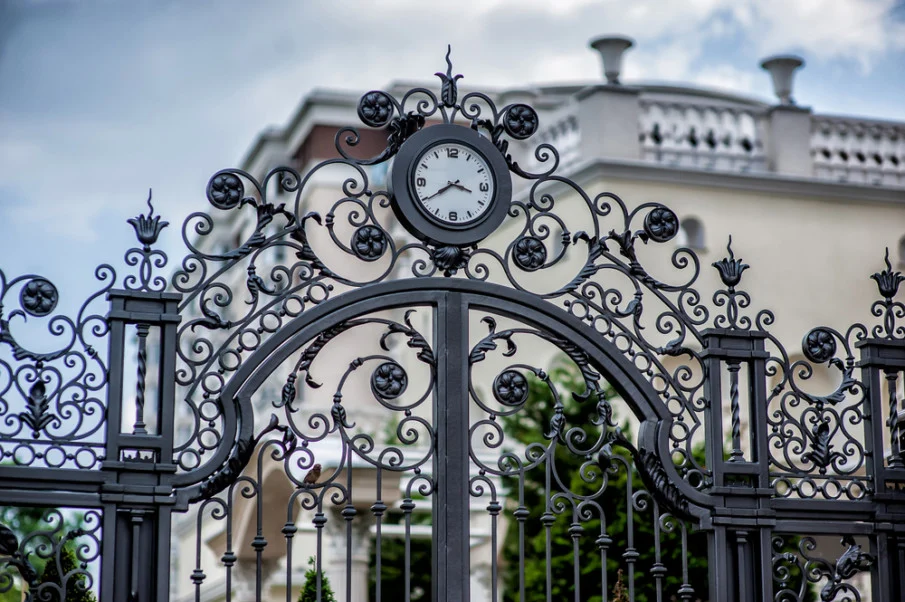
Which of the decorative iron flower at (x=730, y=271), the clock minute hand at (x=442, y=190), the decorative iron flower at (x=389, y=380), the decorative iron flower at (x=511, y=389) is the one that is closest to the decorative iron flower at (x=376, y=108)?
Answer: the clock minute hand at (x=442, y=190)

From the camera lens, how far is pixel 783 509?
7.07 metres

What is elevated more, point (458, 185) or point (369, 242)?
point (458, 185)

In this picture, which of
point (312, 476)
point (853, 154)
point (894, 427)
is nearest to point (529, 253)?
point (312, 476)

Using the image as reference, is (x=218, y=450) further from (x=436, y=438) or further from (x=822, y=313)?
(x=822, y=313)

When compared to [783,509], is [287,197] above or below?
above

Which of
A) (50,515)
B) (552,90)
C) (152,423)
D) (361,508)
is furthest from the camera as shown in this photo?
(152,423)

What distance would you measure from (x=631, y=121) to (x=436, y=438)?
10.8 m

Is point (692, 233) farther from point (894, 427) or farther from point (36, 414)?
point (36, 414)

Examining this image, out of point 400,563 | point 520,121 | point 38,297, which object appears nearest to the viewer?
point 38,297

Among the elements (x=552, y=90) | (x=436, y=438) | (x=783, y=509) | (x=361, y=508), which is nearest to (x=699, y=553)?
(x=361, y=508)

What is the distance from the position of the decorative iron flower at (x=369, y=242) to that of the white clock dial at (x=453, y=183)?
246 mm

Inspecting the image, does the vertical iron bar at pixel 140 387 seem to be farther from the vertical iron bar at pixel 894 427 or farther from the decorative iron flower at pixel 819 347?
the vertical iron bar at pixel 894 427

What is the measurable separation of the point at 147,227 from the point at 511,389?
70.0 inches

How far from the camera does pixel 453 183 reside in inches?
271
